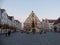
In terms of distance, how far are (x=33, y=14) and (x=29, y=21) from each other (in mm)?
3349

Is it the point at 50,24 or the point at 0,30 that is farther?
the point at 50,24

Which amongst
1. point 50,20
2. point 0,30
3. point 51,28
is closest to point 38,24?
point 0,30

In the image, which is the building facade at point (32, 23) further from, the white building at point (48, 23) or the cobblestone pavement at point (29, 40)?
the cobblestone pavement at point (29, 40)

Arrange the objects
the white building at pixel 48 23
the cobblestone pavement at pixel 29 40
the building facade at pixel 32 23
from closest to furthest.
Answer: the cobblestone pavement at pixel 29 40, the building facade at pixel 32 23, the white building at pixel 48 23

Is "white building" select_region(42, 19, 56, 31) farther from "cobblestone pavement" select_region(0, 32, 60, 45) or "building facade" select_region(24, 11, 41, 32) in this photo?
"cobblestone pavement" select_region(0, 32, 60, 45)

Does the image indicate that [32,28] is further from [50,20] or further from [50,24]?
[50,20]

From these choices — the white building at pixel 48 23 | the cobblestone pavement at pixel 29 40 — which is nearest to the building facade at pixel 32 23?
→ the white building at pixel 48 23

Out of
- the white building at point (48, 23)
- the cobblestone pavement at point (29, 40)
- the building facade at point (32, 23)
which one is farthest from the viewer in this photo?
the white building at point (48, 23)

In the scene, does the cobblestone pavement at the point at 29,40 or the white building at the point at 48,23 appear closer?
the cobblestone pavement at the point at 29,40

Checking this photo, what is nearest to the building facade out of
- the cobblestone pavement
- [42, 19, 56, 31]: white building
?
[42, 19, 56, 31]: white building

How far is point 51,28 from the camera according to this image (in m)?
121

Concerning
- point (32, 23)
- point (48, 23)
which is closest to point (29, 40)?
point (32, 23)

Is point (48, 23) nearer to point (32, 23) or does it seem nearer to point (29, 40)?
point (32, 23)

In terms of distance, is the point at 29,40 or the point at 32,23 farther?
the point at 32,23
